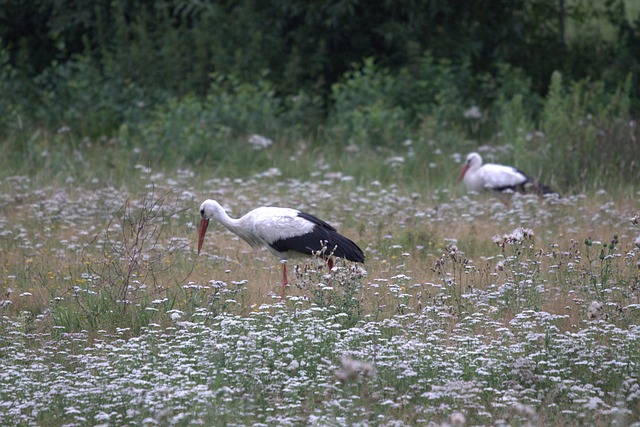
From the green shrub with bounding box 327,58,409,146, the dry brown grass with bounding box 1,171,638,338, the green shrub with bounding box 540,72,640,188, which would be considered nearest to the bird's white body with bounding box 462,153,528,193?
the dry brown grass with bounding box 1,171,638,338

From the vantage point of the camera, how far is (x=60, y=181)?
990cm

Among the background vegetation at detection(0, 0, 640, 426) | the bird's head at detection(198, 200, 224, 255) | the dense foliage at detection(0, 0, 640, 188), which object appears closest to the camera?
the background vegetation at detection(0, 0, 640, 426)

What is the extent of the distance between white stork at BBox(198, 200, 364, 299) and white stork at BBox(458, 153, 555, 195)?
10.3 ft

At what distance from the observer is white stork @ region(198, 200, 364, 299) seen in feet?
22.6

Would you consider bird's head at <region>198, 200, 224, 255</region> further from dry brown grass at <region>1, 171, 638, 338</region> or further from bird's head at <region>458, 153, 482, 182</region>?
bird's head at <region>458, 153, 482, 182</region>

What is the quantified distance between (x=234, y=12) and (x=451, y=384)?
33.2ft

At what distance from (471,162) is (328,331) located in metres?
5.65

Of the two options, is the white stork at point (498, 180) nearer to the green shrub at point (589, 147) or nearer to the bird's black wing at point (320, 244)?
the green shrub at point (589, 147)

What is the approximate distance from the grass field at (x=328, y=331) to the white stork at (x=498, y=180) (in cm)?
101

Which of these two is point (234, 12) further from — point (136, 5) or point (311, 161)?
point (311, 161)

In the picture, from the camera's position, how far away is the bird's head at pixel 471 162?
33.9ft

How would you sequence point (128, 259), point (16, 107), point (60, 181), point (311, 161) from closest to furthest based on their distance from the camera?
point (128, 259) → point (60, 181) → point (311, 161) → point (16, 107)

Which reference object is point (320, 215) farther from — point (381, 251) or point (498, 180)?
point (498, 180)

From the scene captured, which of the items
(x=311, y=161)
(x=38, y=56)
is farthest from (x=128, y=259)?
(x=38, y=56)
